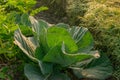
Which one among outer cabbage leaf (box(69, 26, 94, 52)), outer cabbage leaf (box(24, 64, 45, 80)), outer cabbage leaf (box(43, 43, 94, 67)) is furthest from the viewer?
outer cabbage leaf (box(69, 26, 94, 52))

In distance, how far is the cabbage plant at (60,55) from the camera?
2.17 m

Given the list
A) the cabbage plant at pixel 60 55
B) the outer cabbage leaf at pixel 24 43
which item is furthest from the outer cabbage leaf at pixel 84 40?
the outer cabbage leaf at pixel 24 43

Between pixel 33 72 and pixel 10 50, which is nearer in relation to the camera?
pixel 33 72

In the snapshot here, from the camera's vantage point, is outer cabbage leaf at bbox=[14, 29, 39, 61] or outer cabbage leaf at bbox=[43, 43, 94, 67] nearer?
outer cabbage leaf at bbox=[43, 43, 94, 67]

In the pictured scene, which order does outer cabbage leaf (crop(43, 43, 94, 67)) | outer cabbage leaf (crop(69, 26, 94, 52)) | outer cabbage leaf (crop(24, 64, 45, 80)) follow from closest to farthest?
outer cabbage leaf (crop(43, 43, 94, 67)) < outer cabbage leaf (crop(24, 64, 45, 80)) < outer cabbage leaf (crop(69, 26, 94, 52))

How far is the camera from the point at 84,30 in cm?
243

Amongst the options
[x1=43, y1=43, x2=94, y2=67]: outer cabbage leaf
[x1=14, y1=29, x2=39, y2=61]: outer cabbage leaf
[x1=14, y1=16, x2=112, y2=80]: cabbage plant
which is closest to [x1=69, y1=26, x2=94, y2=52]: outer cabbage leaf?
[x1=14, y1=16, x2=112, y2=80]: cabbage plant

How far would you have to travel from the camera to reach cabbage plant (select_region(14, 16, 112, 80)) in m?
2.17

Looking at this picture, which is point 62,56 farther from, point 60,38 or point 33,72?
point 33,72

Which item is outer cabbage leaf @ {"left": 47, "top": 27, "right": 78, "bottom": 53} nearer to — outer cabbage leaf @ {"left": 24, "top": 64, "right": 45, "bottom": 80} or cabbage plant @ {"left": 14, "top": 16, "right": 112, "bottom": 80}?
cabbage plant @ {"left": 14, "top": 16, "right": 112, "bottom": 80}

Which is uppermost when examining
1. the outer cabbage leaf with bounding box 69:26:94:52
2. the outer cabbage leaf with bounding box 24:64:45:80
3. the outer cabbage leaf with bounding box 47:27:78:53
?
the outer cabbage leaf with bounding box 47:27:78:53

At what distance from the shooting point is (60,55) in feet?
7.18

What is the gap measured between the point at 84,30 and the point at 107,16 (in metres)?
0.38

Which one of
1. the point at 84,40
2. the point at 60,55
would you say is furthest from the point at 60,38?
the point at 84,40
